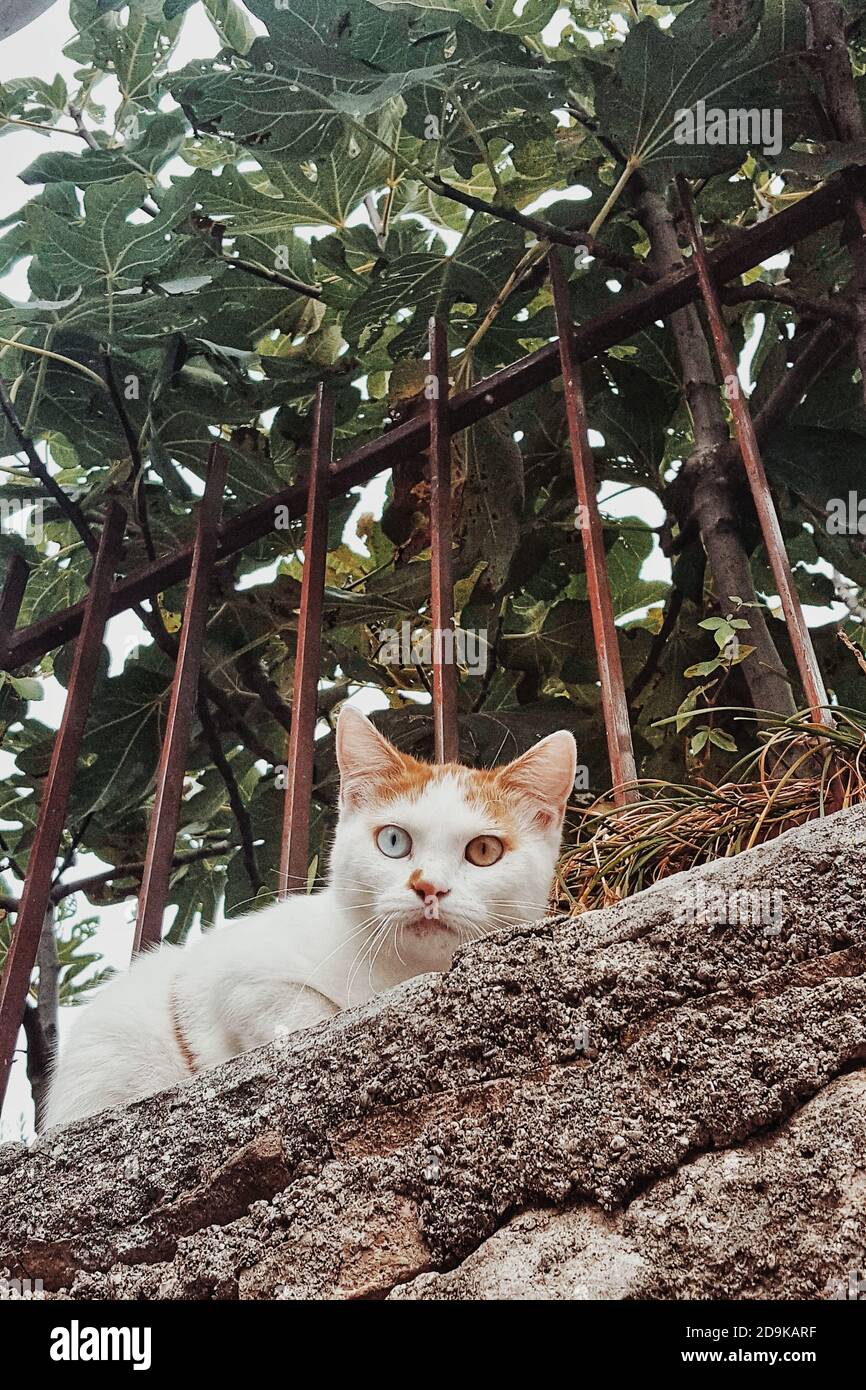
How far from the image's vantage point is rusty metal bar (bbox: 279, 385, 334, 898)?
4.46ft

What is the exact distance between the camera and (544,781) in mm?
1245

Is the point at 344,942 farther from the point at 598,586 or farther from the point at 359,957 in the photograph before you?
the point at 598,586

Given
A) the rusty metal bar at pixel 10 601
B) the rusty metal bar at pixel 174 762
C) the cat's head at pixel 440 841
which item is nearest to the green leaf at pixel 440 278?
the rusty metal bar at pixel 174 762

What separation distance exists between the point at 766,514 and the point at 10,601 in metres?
1.24

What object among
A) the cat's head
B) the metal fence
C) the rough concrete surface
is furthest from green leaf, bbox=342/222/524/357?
the rough concrete surface

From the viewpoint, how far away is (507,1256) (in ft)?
2.30

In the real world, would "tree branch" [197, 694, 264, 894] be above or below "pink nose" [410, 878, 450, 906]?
above

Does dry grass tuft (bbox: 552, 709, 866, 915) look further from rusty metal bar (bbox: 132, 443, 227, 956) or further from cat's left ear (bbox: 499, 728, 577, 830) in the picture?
rusty metal bar (bbox: 132, 443, 227, 956)

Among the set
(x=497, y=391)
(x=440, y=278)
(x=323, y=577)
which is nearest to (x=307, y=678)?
(x=323, y=577)

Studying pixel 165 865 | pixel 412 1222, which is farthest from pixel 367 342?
pixel 412 1222

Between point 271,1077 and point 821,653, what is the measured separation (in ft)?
3.89

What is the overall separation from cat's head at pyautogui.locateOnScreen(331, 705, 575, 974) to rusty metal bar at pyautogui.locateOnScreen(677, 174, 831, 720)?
26 cm

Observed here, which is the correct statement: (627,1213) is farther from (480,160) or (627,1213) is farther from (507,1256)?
(480,160)

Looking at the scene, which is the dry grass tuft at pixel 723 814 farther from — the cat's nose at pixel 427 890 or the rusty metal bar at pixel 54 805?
the rusty metal bar at pixel 54 805
